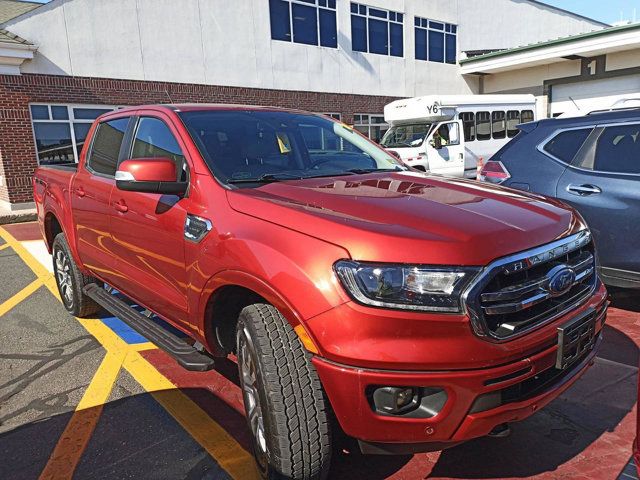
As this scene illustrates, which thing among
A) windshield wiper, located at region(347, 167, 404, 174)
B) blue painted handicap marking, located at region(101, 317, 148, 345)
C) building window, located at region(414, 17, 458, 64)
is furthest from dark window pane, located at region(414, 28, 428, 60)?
windshield wiper, located at region(347, 167, 404, 174)

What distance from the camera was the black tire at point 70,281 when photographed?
4612mm

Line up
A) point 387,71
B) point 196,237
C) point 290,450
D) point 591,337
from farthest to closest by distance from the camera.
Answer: point 387,71
point 196,237
point 591,337
point 290,450

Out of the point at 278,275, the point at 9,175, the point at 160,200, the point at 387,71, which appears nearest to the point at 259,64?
the point at 387,71

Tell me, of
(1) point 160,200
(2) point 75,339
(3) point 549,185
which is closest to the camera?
(1) point 160,200

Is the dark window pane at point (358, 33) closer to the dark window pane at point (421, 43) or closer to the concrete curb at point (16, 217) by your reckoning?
the dark window pane at point (421, 43)

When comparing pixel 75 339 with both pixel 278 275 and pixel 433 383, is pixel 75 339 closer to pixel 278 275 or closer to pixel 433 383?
pixel 278 275

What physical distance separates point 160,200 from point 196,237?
0.47 metres

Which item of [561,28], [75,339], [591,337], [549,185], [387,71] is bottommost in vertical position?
[75,339]

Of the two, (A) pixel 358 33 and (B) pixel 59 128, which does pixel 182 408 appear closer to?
(B) pixel 59 128

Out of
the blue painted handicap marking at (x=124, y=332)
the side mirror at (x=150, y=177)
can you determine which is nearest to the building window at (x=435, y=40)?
the blue painted handicap marking at (x=124, y=332)

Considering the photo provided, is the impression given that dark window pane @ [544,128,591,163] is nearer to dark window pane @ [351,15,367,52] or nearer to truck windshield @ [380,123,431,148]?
truck windshield @ [380,123,431,148]

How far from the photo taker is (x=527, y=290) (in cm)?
203

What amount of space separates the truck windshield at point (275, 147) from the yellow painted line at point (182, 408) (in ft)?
4.73

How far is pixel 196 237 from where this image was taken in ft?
8.75
